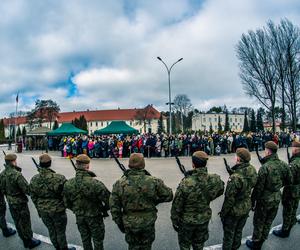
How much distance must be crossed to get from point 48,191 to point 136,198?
1.71 m

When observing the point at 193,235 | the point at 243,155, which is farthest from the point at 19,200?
the point at 243,155

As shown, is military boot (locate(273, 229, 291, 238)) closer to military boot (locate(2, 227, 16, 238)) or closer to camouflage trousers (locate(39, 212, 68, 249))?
camouflage trousers (locate(39, 212, 68, 249))

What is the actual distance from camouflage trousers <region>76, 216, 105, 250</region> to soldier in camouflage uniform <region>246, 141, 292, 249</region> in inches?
105

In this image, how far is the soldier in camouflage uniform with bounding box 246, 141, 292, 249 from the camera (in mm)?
5047

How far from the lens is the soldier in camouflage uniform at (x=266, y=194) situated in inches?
199

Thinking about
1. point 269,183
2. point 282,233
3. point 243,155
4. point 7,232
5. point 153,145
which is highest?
point 243,155

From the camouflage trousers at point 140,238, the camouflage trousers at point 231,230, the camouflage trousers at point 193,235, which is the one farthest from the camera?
the camouflage trousers at point 231,230

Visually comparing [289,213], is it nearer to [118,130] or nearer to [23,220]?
[23,220]

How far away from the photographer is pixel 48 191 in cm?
480

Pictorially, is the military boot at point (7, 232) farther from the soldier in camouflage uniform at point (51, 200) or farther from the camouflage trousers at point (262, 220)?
the camouflage trousers at point (262, 220)

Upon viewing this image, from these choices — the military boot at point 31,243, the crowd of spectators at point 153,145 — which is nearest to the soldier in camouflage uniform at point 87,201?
the military boot at point 31,243

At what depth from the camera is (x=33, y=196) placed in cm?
495

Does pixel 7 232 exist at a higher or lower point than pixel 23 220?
lower

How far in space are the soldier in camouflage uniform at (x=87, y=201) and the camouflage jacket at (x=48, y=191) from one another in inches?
11.4
